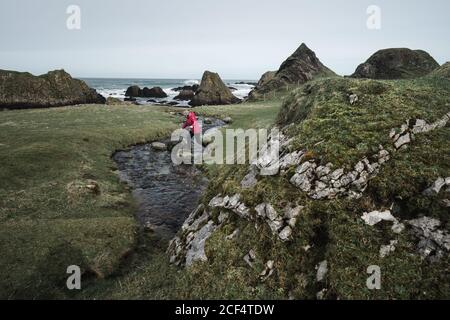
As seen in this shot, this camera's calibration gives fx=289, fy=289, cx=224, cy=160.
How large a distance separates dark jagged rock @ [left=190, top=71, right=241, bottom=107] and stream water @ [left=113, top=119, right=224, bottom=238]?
A: 67729 mm

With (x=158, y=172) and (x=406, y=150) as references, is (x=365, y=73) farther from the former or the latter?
(x=406, y=150)

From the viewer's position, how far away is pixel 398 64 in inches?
2377

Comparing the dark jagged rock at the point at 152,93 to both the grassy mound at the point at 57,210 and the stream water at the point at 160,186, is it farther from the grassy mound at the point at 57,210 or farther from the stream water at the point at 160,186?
the stream water at the point at 160,186

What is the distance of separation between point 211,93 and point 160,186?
8226 cm

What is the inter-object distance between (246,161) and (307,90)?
24.4 ft

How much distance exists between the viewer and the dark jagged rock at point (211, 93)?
103312mm

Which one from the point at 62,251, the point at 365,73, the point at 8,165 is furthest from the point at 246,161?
the point at 365,73

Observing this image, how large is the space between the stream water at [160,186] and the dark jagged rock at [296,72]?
215ft
